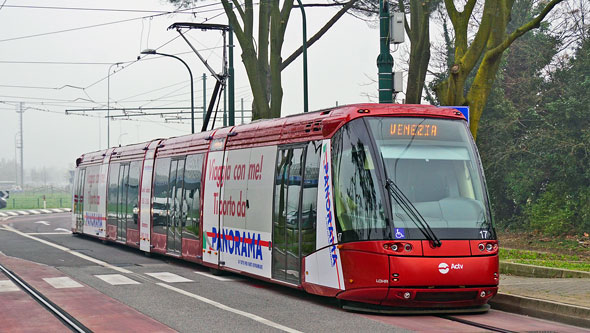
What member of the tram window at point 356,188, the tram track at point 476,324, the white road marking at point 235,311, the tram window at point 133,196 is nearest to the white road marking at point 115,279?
the white road marking at point 235,311

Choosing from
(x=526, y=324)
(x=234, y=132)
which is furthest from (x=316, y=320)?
(x=234, y=132)

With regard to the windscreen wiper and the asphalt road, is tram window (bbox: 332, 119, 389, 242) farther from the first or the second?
the asphalt road

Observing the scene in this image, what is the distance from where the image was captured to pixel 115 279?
16688 mm

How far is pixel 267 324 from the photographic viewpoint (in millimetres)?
10977

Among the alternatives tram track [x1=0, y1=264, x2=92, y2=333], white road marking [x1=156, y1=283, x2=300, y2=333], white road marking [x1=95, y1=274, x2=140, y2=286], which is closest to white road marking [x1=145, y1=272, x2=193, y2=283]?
white road marking [x1=95, y1=274, x2=140, y2=286]

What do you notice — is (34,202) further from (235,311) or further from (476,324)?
(476,324)

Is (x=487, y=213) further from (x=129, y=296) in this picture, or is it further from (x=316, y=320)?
(x=129, y=296)

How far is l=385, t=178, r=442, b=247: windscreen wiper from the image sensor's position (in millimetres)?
11797

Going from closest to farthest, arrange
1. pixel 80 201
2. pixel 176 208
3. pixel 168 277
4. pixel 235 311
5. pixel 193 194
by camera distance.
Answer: pixel 235 311
pixel 168 277
pixel 193 194
pixel 176 208
pixel 80 201

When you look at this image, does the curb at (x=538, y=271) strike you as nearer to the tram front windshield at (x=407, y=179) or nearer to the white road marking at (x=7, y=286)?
the tram front windshield at (x=407, y=179)

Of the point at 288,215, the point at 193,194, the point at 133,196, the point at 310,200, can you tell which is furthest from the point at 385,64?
the point at 133,196

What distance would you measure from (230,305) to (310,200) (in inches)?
75.1

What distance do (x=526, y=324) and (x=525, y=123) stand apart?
28023 mm

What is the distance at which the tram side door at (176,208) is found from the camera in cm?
2030
